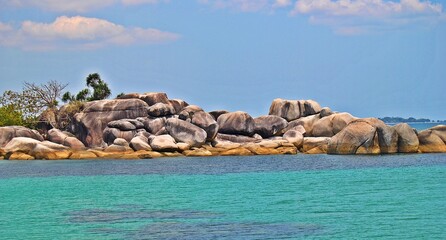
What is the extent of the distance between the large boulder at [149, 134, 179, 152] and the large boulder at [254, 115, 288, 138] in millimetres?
8802

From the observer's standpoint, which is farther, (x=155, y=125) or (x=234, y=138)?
(x=234, y=138)

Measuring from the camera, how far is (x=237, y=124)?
217 ft

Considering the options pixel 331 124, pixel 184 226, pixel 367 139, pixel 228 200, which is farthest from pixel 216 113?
pixel 184 226

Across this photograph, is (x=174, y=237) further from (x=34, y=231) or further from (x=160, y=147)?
(x=160, y=147)

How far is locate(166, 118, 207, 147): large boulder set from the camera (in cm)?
6175

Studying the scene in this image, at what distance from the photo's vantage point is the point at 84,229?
24.6 m

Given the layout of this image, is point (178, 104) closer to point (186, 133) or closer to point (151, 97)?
point (151, 97)

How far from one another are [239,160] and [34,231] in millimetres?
32948

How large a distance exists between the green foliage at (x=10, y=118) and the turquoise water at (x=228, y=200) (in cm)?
1874

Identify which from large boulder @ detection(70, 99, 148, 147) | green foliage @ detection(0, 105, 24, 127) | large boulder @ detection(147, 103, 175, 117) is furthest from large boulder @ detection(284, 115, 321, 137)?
green foliage @ detection(0, 105, 24, 127)

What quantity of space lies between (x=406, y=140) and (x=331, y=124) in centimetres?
795

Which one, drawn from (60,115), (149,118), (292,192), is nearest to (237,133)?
(149,118)

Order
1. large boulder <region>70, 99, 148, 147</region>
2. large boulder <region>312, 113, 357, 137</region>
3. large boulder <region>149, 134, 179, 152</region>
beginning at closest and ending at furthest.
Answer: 1. large boulder <region>149, 134, 179, 152</region>
2. large boulder <region>312, 113, 357, 137</region>
3. large boulder <region>70, 99, 148, 147</region>

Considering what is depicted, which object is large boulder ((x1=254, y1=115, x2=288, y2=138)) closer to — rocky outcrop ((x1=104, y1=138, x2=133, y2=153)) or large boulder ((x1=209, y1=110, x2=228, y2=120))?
large boulder ((x1=209, y1=110, x2=228, y2=120))
